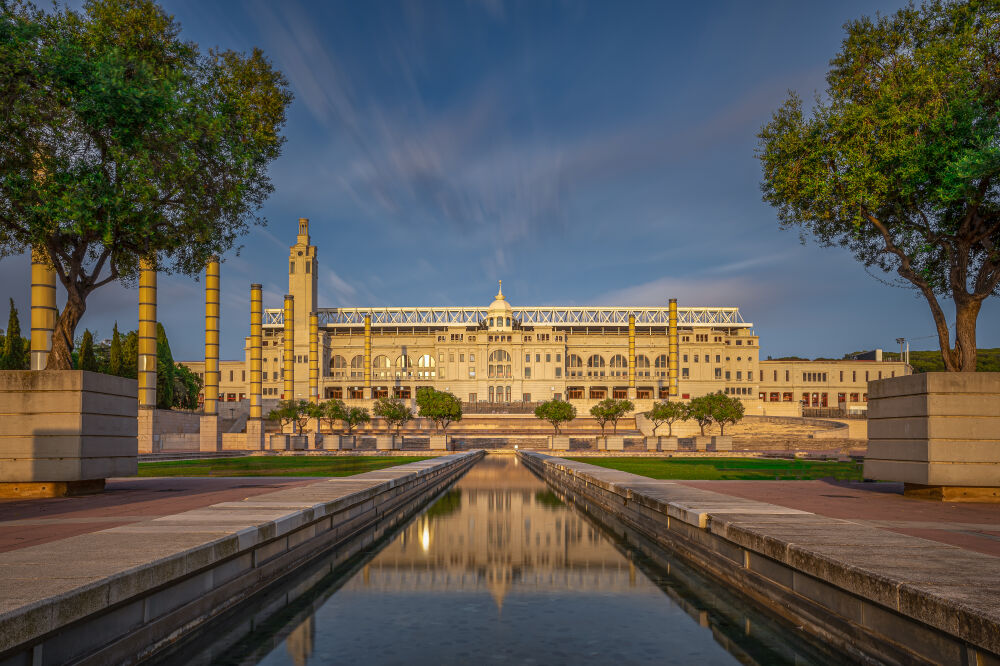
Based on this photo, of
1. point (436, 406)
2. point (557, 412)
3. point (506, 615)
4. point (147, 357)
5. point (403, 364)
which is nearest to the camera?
point (506, 615)

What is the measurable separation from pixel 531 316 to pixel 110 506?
411ft

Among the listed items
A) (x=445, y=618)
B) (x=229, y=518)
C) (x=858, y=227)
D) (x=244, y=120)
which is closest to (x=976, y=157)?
(x=858, y=227)

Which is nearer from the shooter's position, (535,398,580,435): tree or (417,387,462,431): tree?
(417,387,462,431): tree

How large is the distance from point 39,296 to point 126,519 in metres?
27.0

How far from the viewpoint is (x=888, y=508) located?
14.1m

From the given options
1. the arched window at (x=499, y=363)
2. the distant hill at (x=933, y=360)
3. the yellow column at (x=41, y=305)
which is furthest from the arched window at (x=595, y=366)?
the yellow column at (x=41, y=305)

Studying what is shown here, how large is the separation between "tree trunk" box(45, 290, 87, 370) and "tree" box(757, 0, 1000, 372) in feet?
56.9

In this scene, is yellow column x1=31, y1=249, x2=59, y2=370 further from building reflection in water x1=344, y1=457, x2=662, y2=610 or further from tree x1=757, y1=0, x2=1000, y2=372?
tree x1=757, y1=0, x2=1000, y2=372

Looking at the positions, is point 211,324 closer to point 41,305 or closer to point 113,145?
point 41,305

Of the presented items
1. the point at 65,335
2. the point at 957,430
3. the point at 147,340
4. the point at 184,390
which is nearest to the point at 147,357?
the point at 147,340

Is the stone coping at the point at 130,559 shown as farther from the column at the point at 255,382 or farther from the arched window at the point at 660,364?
the arched window at the point at 660,364

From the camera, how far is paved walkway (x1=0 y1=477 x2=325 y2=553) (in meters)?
10.3

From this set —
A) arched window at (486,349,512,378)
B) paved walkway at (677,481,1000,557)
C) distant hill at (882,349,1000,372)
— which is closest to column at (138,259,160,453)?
paved walkway at (677,481,1000,557)

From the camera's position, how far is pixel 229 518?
10.1 metres
